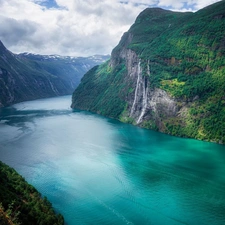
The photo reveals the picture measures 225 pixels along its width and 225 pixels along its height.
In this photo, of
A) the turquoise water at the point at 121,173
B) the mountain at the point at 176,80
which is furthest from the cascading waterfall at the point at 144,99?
the turquoise water at the point at 121,173

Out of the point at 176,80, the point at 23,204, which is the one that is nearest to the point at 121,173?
the point at 23,204

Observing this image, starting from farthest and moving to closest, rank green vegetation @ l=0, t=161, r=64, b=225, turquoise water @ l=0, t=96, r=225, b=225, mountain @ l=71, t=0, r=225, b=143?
mountain @ l=71, t=0, r=225, b=143 < turquoise water @ l=0, t=96, r=225, b=225 < green vegetation @ l=0, t=161, r=64, b=225

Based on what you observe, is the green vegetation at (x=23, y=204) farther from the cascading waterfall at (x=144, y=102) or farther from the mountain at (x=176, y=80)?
the cascading waterfall at (x=144, y=102)

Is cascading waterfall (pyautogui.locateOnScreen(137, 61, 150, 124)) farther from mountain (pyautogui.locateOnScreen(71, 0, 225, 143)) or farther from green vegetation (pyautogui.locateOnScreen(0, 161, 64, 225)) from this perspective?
green vegetation (pyautogui.locateOnScreen(0, 161, 64, 225))

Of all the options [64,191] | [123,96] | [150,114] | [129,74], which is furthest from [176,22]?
[64,191]

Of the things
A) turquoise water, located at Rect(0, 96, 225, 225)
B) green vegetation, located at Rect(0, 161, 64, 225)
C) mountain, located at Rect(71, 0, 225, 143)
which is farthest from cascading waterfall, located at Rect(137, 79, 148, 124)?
green vegetation, located at Rect(0, 161, 64, 225)

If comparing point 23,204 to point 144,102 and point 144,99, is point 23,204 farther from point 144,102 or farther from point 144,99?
point 144,99
